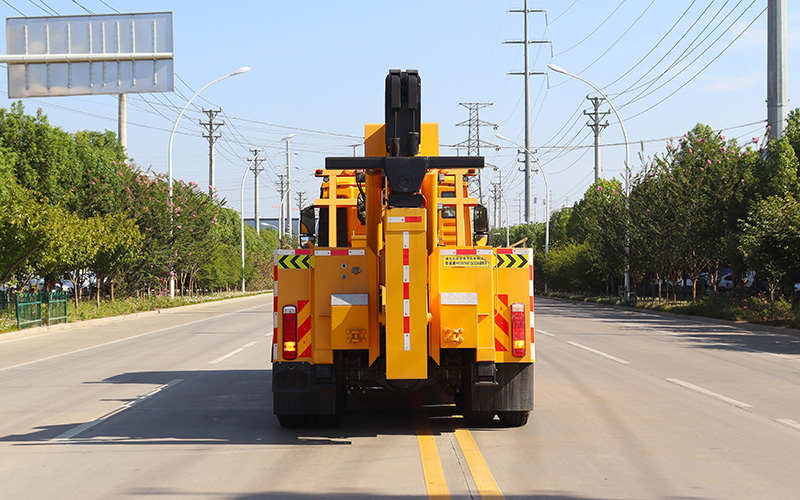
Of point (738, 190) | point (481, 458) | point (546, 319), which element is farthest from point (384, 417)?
point (738, 190)

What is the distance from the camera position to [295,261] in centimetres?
877

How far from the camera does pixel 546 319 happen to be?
3209 centimetres

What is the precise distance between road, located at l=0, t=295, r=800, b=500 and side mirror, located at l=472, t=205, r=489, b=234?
2.22 m

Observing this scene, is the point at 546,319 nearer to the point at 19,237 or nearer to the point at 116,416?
the point at 19,237

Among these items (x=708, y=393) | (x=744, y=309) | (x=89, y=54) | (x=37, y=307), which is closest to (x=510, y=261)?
(x=708, y=393)

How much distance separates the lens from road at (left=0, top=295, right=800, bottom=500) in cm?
684

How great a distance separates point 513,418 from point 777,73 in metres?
28.4

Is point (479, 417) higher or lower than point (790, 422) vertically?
higher

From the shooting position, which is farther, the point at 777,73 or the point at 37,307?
the point at 777,73

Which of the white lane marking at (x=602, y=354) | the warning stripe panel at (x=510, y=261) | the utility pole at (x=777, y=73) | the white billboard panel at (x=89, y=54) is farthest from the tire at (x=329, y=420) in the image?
the utility pole at (x=777, y=73)

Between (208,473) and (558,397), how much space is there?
18.7 feet

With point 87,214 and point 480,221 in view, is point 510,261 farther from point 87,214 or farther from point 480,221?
point 87,214

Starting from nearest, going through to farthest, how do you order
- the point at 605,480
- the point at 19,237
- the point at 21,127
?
the point at 605,480 → the point at 19,237 → the point at 21,127

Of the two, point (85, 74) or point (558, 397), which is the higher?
point (85, 74)
